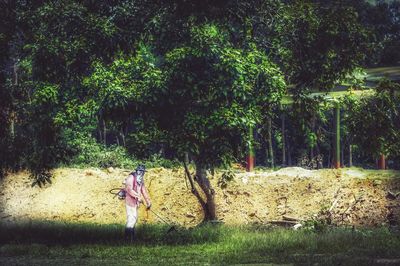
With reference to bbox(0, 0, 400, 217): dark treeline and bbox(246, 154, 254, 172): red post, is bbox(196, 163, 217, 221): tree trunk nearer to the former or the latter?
bbox(0, 0, 400, 217): dark treeline

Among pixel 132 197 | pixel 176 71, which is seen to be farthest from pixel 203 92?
pixel 132 197

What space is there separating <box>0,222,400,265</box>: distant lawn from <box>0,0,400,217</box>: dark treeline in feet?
6.76

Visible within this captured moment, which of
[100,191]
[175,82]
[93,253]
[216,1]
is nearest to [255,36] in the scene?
[216,1]

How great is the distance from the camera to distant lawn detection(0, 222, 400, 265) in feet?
46.6

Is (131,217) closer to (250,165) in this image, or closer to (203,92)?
(203,92)

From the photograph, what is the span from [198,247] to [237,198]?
37.8 feet

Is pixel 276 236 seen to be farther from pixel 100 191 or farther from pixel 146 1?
pixel 100 191

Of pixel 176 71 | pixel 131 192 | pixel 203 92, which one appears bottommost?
pixel 131 192

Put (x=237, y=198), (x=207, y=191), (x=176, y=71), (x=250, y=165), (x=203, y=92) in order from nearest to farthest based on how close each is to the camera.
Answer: (x=176, y=71) < (x=203, y=92) < (x=207, y=191) < (x=237, y=198) < (x=250, y=165)

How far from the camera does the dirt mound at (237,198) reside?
83.9 feet

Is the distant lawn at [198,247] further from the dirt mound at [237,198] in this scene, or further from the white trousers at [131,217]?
the dirt mound at [237,198]

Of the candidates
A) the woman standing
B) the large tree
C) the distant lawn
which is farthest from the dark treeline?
the distant lawn

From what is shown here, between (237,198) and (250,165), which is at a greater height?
(250,165)

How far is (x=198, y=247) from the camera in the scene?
16594mm
